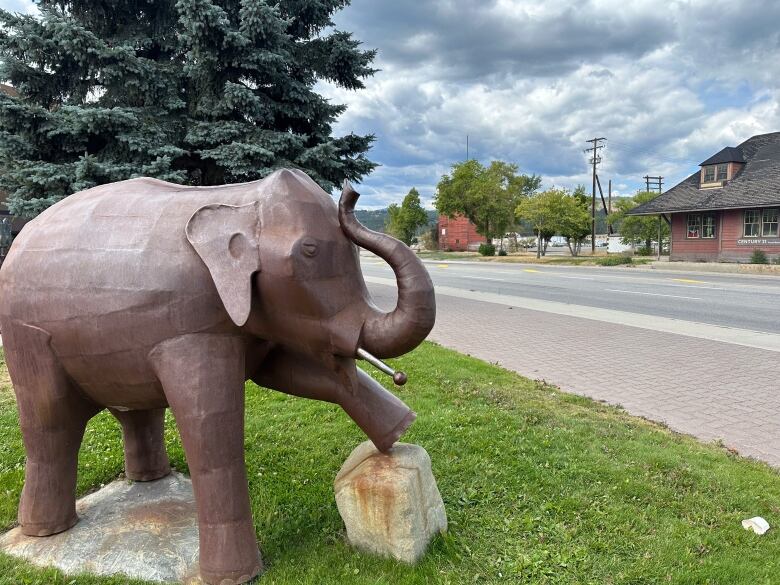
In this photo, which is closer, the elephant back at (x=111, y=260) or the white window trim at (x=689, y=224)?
the elephant back at (x=111, y=260)

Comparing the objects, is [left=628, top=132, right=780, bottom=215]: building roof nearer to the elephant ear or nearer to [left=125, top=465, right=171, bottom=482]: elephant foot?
[left=125, top=465, right=171, bottom=482]: elephant foot

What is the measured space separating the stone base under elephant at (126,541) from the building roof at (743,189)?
28108 mm

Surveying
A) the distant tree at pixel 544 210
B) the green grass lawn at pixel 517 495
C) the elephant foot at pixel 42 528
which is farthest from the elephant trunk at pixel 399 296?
the distant tree at pixel 544 210

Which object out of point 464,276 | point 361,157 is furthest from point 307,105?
point 464,276

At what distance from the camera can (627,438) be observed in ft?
14.3

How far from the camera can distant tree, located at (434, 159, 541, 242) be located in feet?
142

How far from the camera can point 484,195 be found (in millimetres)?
42969

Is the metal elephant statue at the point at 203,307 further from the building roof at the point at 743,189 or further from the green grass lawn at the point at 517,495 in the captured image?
the building roof at the point at 743,189

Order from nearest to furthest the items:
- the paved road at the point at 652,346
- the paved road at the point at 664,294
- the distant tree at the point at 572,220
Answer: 1. the paved road at the point at 652,346
2. the paved road at the point at 664,294
3. the distant tree at the point at 572,220

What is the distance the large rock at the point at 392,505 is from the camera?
267 centimetres

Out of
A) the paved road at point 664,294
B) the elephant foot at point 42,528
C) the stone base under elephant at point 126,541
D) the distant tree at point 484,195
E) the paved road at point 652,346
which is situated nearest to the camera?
the stone base under elephant at point 126,541

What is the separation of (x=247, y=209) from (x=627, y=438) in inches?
137

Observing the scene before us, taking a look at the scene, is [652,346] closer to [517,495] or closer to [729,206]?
[517,495]

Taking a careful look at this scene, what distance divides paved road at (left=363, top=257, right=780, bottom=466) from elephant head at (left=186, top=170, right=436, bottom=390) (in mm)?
3522
